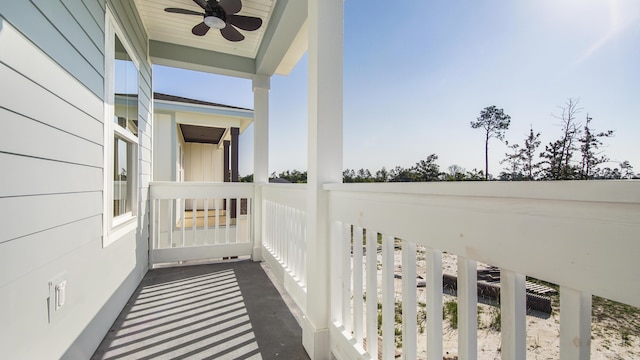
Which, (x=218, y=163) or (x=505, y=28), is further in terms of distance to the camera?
(x=218, y=163)

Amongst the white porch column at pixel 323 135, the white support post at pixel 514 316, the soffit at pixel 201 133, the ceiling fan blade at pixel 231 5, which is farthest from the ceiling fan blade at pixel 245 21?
the soffit at pixel 201 133

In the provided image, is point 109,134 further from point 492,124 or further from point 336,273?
point 492,124

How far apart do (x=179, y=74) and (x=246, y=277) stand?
5.61 m

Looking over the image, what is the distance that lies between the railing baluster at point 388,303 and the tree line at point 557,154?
1.52 feet

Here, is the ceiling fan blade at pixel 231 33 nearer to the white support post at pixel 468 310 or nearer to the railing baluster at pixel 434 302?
the railing baluster at pixel 434 302

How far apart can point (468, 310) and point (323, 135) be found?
1226 millimetres

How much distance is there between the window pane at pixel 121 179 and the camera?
2.33 m

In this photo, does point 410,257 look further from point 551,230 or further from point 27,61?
point 27,61

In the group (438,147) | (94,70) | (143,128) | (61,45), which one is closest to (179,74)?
(143,128)

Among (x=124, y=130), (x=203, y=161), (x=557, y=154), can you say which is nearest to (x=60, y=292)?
(x=124, y=130)

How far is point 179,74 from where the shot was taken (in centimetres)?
679

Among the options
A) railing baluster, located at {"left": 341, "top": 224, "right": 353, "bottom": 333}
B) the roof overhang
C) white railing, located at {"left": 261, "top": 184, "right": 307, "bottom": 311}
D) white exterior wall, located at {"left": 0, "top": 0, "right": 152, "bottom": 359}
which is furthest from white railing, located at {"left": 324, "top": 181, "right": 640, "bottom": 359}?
the roof overhang

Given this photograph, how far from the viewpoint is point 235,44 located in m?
3.77

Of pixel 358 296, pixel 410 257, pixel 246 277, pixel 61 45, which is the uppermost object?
pixel 61 45
